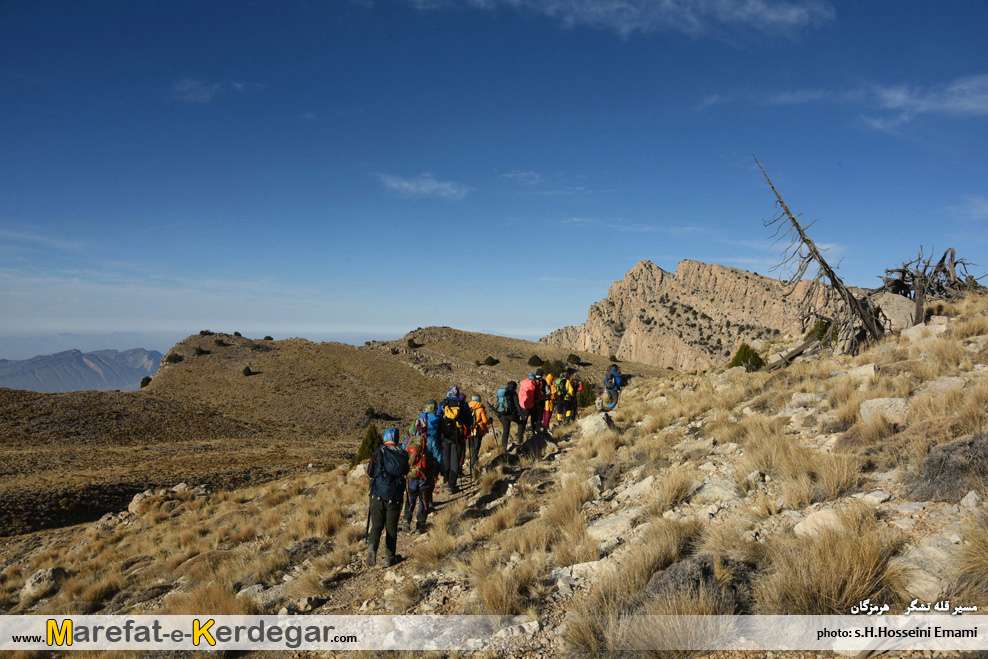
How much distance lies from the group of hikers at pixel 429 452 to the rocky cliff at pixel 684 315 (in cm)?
8616

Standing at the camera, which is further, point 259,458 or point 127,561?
point 259,458

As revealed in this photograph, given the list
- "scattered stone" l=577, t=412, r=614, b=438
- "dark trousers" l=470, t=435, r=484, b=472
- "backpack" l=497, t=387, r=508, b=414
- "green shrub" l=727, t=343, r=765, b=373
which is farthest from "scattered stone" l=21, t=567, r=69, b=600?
"green shrub" l=727, t=343, r=765, b=373

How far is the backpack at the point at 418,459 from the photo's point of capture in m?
8.27

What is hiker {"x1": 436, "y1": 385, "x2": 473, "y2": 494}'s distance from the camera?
9859 millimetres

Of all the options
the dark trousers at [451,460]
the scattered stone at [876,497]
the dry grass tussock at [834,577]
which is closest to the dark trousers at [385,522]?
the dark trousers at [451,460]

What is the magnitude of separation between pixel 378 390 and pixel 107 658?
42414 mm

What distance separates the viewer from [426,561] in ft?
22.0

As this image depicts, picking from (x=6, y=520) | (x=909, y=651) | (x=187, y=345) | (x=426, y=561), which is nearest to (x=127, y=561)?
(x=426, y=561)

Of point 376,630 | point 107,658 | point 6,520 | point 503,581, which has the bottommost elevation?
point 6,520

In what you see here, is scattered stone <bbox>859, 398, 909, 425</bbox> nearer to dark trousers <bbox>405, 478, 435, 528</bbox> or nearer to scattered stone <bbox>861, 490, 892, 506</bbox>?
scattered stone <bbox>861, 490, 892, 506</bbox>

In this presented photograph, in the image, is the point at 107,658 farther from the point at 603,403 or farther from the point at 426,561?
the point at 603,403

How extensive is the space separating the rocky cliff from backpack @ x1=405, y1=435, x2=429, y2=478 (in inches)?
3573

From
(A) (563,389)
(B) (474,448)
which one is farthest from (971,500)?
(A) (563,389)

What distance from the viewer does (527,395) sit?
1252cm
